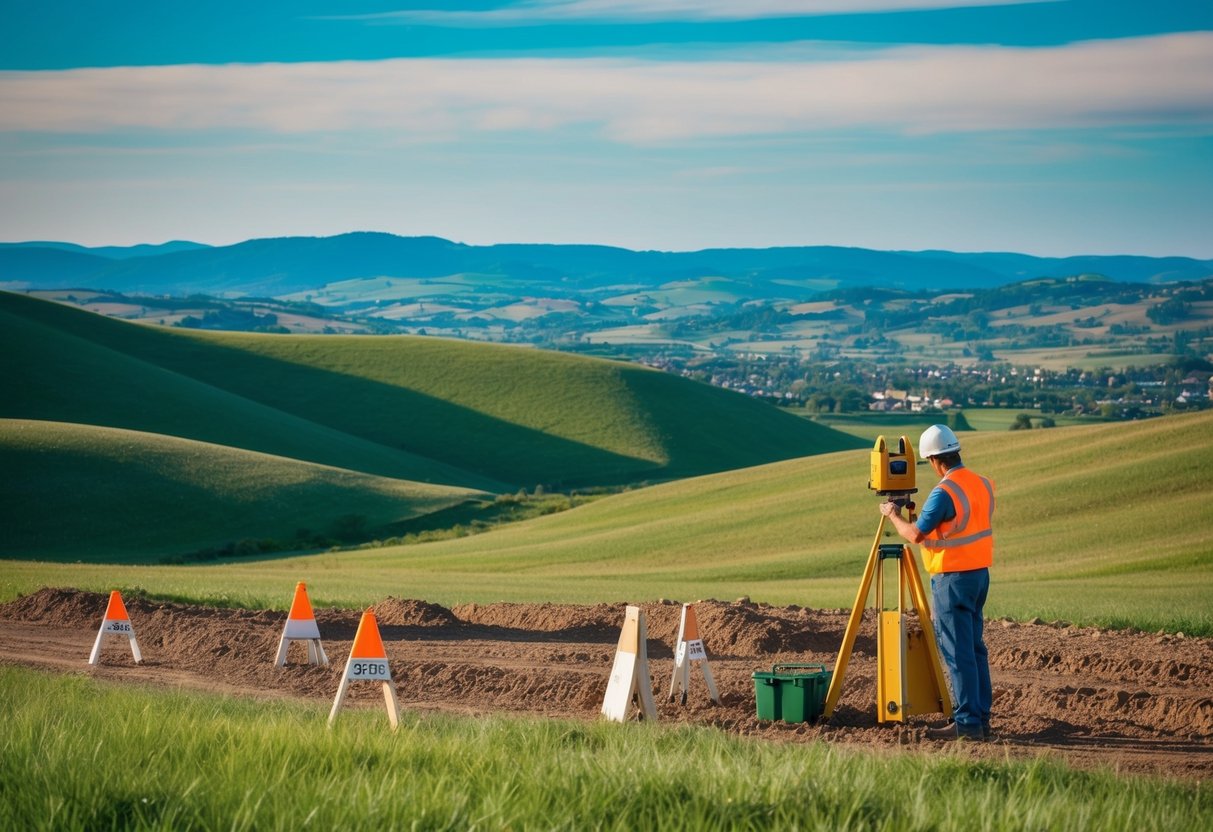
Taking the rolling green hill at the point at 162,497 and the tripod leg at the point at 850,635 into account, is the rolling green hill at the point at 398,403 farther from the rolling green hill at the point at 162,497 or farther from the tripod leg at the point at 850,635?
the tripod leg at the point at 850,635

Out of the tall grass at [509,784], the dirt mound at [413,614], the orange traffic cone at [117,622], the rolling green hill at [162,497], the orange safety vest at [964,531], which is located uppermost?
the orange safety vest at [964,531]

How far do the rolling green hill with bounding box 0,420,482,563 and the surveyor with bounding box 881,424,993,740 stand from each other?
50.6 m

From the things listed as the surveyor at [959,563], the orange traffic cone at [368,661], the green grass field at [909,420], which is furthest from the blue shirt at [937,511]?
the green grass field at [909,420]

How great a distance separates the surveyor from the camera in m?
10.5

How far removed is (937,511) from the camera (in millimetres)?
10414

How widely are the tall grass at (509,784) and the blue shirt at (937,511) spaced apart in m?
2.28

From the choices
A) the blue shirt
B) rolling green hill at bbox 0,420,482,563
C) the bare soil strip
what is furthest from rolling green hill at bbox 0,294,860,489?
the blue shirt

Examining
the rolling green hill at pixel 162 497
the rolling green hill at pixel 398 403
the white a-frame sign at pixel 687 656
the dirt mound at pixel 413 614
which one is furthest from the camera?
the rolling green hill at pixel 398 403

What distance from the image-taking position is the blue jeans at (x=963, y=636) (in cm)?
1053

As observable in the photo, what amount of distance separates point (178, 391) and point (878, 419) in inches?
3202

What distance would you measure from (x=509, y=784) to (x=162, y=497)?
206 ft

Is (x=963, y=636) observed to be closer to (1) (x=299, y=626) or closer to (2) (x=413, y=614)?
(1) (x=299, y=626)

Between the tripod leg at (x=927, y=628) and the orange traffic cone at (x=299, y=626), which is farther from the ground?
the tripod leg at (x=927, y=628)

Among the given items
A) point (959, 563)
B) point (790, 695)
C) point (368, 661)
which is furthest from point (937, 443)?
point (368, 661)
